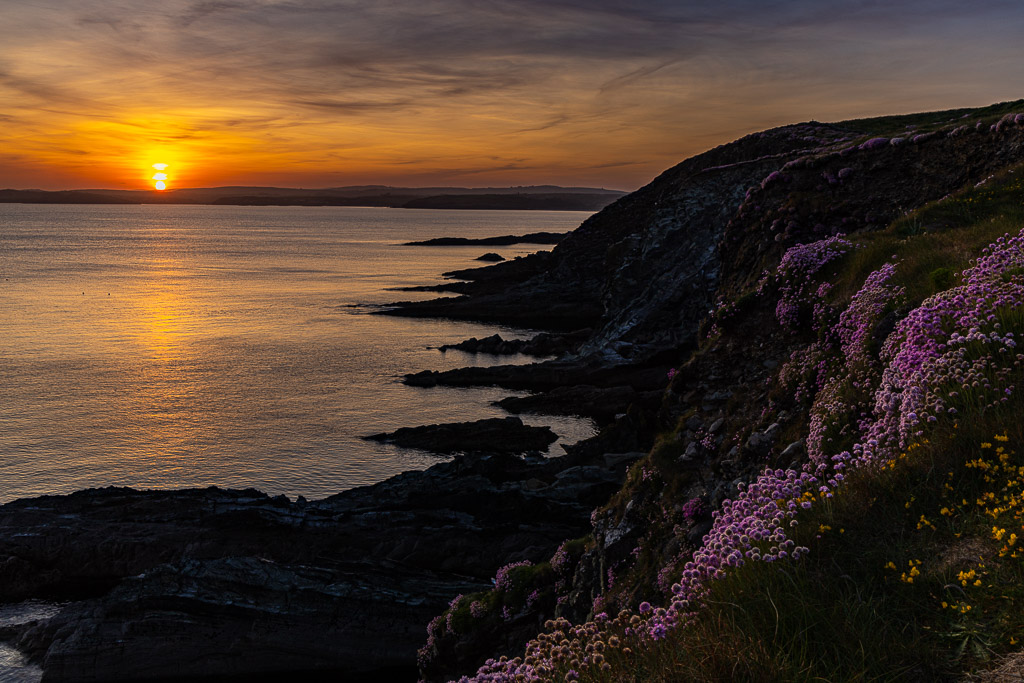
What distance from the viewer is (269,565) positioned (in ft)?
74.5

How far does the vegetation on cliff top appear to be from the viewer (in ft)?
19.0

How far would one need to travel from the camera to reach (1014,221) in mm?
13414

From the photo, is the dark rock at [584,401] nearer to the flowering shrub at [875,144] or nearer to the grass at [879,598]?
the flowering shrub at [875,144]

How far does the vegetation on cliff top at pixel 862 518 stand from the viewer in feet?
19.0

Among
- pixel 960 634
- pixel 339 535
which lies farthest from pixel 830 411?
pixel 339 535

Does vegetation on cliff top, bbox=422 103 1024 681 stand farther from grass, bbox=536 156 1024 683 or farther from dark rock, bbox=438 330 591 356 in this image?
dark rock, bbox=438 330 591 356

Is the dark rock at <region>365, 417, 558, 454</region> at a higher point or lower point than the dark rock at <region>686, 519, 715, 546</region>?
lower

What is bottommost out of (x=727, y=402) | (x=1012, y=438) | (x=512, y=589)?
(x=512, y=589)

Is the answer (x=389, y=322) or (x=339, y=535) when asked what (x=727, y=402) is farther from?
(x=389, y=322)

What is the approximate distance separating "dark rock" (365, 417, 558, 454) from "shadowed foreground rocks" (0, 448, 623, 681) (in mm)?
9796

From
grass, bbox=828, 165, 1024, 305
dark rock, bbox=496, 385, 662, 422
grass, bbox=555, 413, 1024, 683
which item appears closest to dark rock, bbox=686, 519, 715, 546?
grass, bbox=555, 413, 1024, 683

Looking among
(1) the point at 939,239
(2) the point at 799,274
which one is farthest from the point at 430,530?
(1) the point at 939,239

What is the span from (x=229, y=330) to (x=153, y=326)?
913 centimetres

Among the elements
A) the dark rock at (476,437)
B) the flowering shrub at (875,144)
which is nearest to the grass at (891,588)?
the flowering shrub at (875,144)
